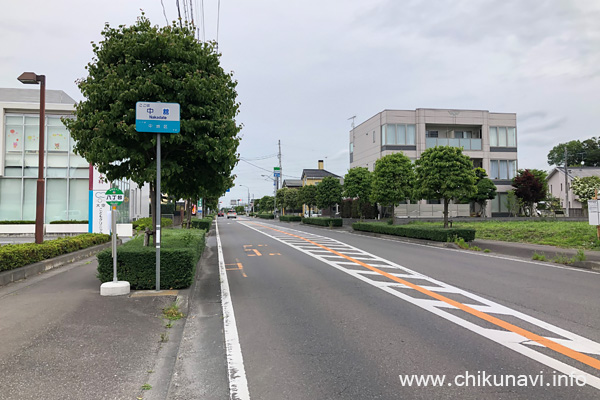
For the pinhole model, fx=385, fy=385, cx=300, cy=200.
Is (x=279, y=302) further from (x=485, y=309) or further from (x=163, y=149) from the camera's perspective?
(x=163, y=149)

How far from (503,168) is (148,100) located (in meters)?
39.3

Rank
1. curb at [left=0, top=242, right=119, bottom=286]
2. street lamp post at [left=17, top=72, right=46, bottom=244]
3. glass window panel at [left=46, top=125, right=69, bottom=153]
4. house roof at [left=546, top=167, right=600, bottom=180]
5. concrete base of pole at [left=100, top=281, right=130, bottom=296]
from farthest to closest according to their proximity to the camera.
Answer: house roof at [left=546, top=167, right=600, bottom=180] → glass window panel at [left=46, top=125, right=69, bottom=153] → street lamp post at [left=17, top=72, right=46, bottom=244] → curb at [left=0, top=242, right=119, bottom=286] → concrete base of pole at [left=100, top=281, right=130, bottom=296]

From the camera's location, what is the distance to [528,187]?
36.5 metres

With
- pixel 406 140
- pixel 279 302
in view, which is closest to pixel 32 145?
pixel 279 302

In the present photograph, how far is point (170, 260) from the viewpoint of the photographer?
796cm

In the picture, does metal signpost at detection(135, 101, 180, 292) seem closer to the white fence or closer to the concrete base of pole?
the concrete base of pole

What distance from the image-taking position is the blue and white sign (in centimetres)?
737

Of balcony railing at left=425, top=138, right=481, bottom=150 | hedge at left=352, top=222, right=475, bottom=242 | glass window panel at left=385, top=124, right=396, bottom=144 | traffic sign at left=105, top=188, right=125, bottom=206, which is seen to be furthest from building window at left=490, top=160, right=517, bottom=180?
traffic sign at left=105, top=188, right=125, bottom=206

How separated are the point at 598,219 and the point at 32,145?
104 ft

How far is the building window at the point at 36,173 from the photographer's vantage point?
84.0 ft

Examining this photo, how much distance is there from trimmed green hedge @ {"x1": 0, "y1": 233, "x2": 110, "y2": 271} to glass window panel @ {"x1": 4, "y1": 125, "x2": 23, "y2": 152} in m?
15.1

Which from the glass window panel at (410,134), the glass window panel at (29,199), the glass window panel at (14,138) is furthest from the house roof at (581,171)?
the glass window panel at (14,138)

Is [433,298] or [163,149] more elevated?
Result: [163,149]

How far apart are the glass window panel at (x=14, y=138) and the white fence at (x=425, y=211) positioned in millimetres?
29961
